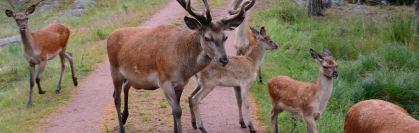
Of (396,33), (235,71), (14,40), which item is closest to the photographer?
(235,71)

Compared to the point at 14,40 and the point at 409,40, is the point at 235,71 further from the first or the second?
the point at 14,40

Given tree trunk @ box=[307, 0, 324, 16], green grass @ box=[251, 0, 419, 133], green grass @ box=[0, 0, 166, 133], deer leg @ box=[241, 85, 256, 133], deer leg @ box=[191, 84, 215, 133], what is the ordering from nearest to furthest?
deer leg @ box=[191, 84, 215, 133] → deer leg @ box=[241, 85, 256, 133] → green grass @ box=[251, 0, 419, 133] → green grass @ box=[0, 0, 166, 133] → tree trunk @ box=[307, 0, 324, 16]

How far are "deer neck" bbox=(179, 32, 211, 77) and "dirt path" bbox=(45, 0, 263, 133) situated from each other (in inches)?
77.3

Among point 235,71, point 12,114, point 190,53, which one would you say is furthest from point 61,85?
point 190,53

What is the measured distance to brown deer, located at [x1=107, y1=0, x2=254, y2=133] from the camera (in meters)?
7.22

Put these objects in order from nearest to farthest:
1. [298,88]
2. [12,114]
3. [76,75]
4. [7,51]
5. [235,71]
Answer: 1. [298,88]
2. [235,71]
3. [12,114]
4. [76,75]
5. [7,51]

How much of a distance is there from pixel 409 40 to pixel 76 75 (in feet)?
25.6

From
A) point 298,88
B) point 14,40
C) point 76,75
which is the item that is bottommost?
point 14,40

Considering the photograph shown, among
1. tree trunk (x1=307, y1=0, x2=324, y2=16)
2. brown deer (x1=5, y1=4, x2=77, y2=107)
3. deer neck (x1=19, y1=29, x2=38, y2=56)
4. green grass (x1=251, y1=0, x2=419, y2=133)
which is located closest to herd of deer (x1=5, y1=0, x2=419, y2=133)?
green grass (x1=251, y1=0, x2=419, y2=133)

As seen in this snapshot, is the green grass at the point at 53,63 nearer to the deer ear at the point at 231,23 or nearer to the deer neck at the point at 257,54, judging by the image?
the deer neck at the point at 257,54

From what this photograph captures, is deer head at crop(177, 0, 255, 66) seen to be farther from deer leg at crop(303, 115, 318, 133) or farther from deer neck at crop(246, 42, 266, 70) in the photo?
deer neck at crop(246, 42, 266, 70)

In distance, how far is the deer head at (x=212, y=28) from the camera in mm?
7129

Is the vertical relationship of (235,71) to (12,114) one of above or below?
above

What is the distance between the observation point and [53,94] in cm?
1266
